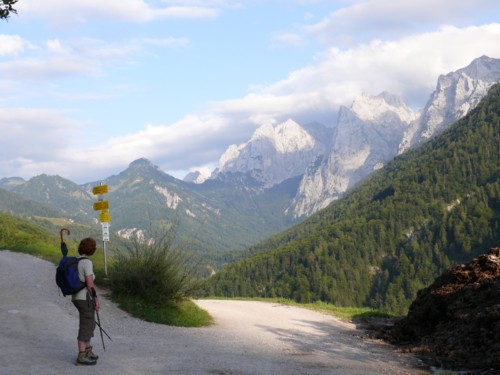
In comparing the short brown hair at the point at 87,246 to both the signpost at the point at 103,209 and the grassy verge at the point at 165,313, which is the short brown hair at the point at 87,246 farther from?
the signpost at the point at 103,209

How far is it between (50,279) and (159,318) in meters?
5.38

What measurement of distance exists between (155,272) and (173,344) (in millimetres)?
4796

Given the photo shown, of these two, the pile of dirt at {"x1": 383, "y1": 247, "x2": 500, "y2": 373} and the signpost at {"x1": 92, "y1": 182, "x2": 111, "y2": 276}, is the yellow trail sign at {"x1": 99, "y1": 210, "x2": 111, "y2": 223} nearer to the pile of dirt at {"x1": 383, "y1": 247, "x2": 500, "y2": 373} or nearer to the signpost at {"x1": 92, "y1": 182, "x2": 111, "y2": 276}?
the signpost at {"x1": 92, "y1": 182, "x2": 111, "y2": 276}

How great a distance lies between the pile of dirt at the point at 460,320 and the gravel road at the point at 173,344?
98 centimetres

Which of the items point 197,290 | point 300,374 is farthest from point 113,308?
point 300,374

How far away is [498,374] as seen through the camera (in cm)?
1045

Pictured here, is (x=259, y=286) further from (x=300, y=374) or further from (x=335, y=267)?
(x=300, y=374)

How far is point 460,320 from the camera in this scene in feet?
48.2

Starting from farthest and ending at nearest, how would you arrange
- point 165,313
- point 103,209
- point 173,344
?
1. point 103,209
2. point 165,313
3. point 173,344

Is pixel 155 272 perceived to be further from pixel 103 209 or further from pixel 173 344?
pixel 173 344

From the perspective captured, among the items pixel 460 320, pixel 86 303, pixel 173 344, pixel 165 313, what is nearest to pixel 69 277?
pixel 86 303

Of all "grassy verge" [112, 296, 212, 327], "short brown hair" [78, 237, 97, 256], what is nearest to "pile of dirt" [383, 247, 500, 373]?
"grassy verge" [112, 296, 212, 327]

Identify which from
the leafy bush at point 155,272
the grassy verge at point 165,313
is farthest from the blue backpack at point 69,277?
the leafy bush at point 155,272

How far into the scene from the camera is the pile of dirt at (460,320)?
12.5m
